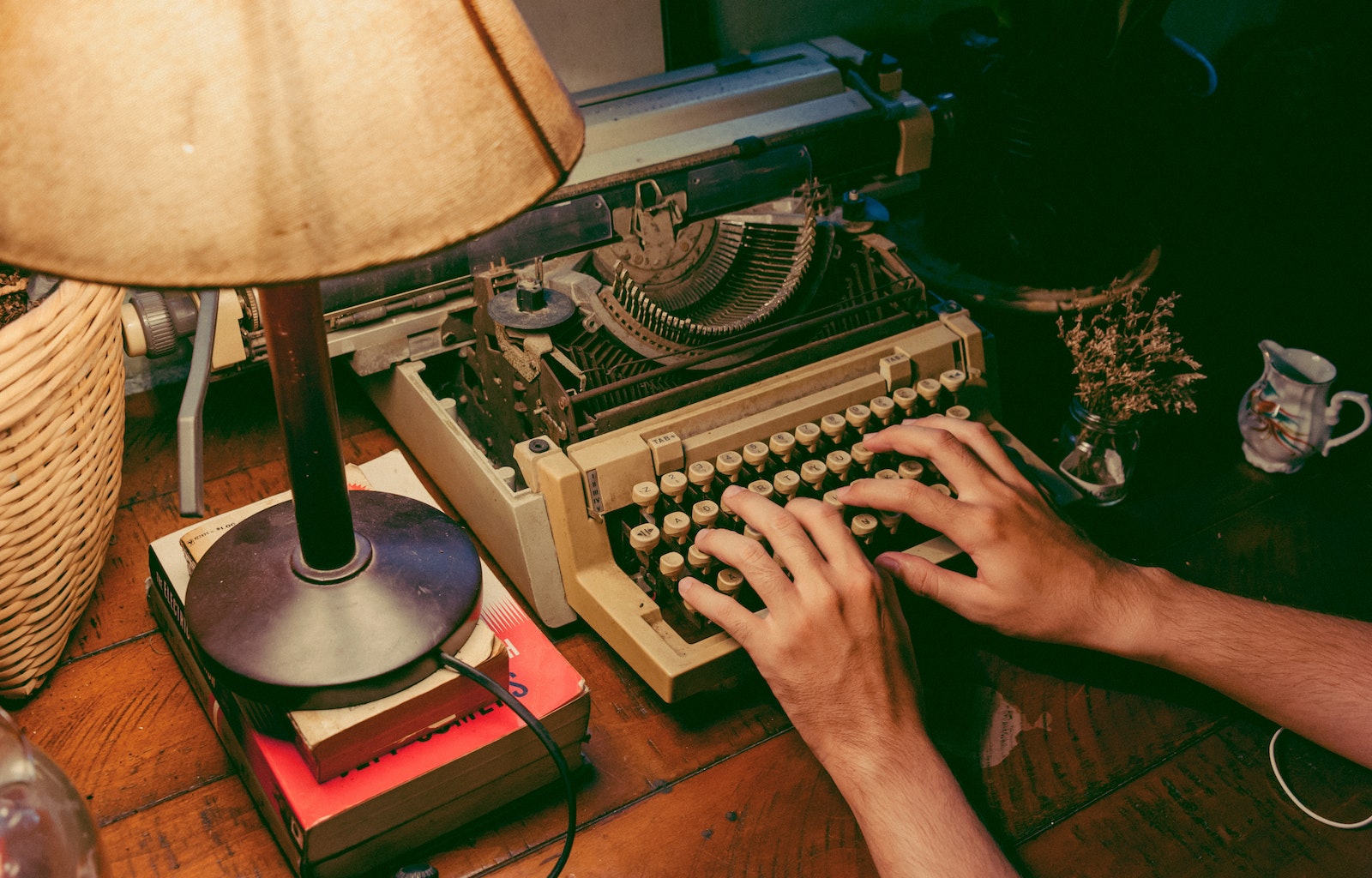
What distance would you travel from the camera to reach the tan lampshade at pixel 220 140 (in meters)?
0.49

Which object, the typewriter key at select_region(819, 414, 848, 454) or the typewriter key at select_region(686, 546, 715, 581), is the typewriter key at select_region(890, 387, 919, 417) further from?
the typewriter key at select_region(686, 546, 715, 581)

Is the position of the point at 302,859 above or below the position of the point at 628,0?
below

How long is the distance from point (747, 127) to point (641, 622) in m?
0.84

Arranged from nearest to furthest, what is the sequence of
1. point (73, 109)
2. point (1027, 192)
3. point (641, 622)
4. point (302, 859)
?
point (73, 109)
point (302, 859)
point (641, 622)
point (1027, 192)

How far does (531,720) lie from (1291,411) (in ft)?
3.95

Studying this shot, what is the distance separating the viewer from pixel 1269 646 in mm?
1185

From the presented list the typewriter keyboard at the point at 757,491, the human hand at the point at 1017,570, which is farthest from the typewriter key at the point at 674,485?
the human hand at the point at 1017,570

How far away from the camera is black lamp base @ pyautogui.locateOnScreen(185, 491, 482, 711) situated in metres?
0.87

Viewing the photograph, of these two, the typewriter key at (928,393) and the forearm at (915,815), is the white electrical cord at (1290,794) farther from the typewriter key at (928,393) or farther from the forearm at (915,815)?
the typewriter key at (928,393)

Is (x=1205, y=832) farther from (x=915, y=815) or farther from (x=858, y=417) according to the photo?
(x=858, y=417)

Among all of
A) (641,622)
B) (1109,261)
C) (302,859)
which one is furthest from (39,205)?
(1109,261)

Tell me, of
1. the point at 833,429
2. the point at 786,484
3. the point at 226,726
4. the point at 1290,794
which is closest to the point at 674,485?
the point at 786,484

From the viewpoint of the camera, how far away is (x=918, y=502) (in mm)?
1238

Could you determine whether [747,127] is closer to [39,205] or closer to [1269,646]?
[1269,646]
